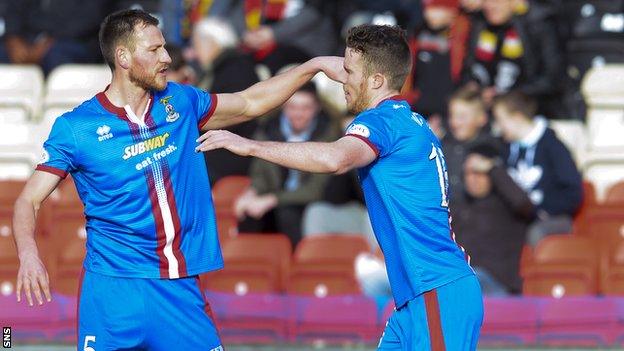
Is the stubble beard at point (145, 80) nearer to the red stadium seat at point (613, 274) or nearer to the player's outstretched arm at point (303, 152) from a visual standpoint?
the player's outstretched arm at point (303, 152)

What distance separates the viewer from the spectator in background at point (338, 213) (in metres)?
10.9

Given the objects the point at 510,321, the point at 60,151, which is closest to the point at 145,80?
the point at 60,151

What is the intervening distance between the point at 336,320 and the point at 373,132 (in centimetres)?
450

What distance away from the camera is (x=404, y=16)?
1291 centimetres

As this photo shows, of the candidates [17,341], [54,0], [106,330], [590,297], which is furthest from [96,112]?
[54,0]

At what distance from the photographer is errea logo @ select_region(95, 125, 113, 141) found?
638 centimetres

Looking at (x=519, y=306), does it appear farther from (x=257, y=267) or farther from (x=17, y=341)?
(x=17, y=341)

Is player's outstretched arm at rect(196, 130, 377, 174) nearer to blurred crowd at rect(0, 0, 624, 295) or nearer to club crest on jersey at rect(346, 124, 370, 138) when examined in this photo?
club crest on jersey at rect(346, 124, 370, 138)

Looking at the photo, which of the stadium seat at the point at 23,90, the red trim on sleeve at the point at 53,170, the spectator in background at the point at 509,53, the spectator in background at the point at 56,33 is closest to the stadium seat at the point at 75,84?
the stadium seat at the point at 23,90

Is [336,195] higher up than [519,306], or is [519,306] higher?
[336,195]

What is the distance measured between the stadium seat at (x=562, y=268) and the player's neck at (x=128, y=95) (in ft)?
15.0

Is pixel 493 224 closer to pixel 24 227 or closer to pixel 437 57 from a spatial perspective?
pixel 437 57

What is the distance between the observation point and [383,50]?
6.08 metres

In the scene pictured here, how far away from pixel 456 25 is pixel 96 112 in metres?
6.42
